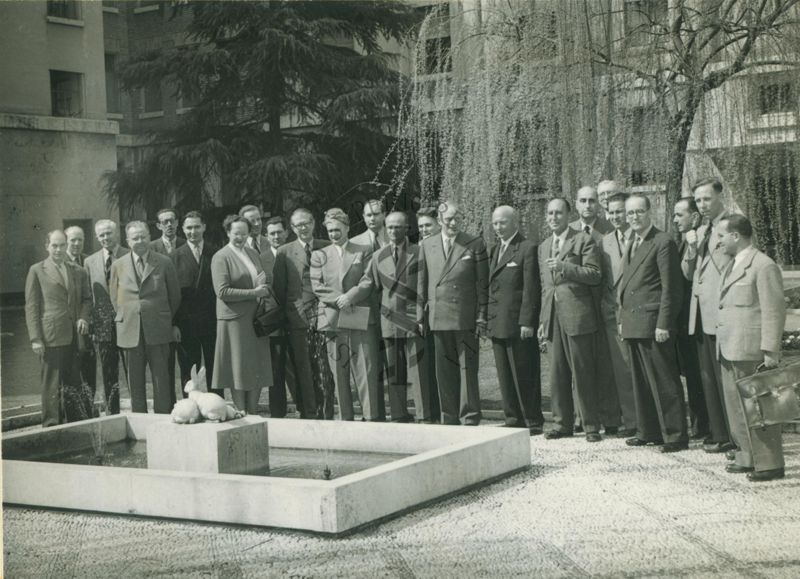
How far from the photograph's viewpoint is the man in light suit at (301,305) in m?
9.50

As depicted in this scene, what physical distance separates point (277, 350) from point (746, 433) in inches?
172

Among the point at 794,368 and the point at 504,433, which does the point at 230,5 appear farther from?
the point at 794,368

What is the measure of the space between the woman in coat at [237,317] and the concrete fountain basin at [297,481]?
1.18 meters

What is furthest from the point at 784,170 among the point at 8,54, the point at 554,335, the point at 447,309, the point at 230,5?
the point at 230,5

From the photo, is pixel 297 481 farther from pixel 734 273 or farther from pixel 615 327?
pixel 615 327

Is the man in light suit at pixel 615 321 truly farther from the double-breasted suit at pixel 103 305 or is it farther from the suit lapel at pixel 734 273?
the double-breasted suit at pixel 103 305

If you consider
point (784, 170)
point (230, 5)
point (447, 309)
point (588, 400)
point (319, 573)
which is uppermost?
point (230, 5)

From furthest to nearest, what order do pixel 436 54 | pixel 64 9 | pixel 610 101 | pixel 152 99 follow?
pixel 152 99 → pixel 436 54 → pixel 610 101 → pixel 64 9

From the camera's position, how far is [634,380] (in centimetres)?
A: 812

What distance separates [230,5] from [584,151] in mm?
5230

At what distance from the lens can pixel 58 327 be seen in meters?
9.52

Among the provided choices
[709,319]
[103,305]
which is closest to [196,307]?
[103,305]

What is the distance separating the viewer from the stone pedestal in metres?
6.80

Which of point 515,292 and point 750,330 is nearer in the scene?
point 750,330
